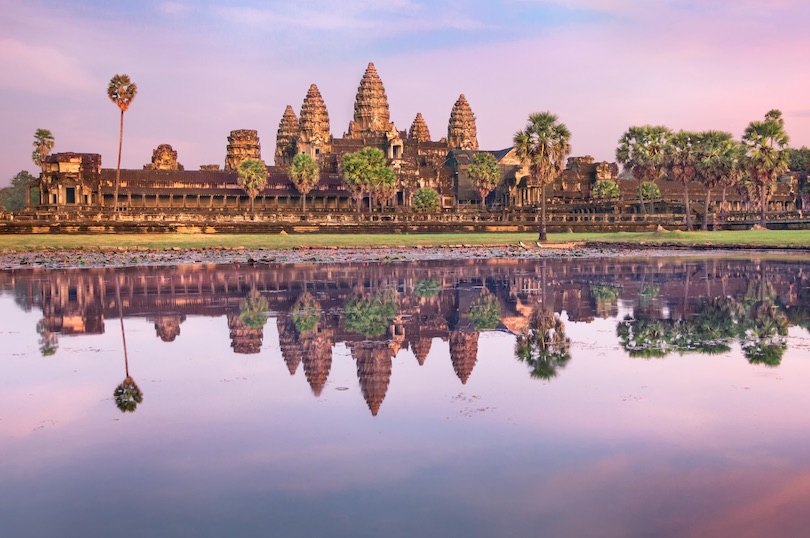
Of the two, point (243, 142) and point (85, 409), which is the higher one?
point (243, 142)

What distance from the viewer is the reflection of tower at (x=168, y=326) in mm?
15492

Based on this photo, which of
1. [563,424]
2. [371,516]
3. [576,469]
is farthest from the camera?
[563,424]

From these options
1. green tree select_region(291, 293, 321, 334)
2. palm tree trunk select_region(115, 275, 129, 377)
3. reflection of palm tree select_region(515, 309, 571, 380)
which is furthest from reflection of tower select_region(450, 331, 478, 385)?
palm tree trunk select_region(115, 275, 129, 377)

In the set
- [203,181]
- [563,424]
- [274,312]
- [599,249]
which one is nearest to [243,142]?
[203,181]

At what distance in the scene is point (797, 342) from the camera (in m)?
13.9

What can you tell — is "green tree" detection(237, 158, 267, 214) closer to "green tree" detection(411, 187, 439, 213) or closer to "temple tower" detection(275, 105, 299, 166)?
"green tree" detection(411, 187, 439, 213)

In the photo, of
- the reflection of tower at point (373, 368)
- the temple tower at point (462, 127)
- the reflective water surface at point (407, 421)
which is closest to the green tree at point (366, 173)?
the temple tower at point (462, 127)

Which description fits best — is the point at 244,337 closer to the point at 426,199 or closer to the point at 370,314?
the point at 370,314

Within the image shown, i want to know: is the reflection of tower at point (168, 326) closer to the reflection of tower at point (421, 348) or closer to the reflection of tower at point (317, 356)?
the reflection of tower at point (317, 356)

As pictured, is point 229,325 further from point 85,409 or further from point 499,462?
point 499,462

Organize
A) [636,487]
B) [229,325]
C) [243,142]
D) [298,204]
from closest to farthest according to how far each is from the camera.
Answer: [636,487] < [229,325] < [298,204] < [243,142]

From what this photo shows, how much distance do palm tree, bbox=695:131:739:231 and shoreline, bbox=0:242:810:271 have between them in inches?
1268

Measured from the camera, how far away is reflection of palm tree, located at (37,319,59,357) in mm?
13828

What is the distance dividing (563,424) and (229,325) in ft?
30.8
